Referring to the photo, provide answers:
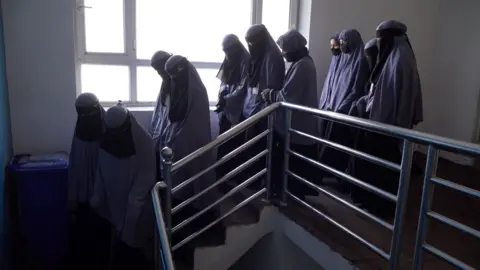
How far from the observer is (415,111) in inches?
106

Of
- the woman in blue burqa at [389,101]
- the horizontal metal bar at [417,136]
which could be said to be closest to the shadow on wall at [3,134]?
the horizontal metal bar at [417,136]

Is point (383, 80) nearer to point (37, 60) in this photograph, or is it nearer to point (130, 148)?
point (130, 148)

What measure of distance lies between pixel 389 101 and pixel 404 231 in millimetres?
753

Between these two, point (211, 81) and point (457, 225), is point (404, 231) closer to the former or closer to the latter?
point (457, 225)

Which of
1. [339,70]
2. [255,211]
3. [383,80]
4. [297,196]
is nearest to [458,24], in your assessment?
[339,70]

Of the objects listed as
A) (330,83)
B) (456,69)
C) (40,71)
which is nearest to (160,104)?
(40,71)

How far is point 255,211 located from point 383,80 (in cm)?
114

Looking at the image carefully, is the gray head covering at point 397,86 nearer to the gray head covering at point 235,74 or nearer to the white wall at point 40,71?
the gray head covering at point 235,74

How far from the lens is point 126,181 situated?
8.43 ft

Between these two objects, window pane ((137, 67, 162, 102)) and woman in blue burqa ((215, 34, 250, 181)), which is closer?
woman in blue burqa ((215, 34, 250, 181))

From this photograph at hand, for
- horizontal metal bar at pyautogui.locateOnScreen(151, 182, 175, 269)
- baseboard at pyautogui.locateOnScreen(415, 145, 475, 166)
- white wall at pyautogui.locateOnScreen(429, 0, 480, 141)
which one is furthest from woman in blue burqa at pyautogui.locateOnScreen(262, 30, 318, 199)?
white wall at pyautogui.locateOnScreen(429, 0, 480, 141)

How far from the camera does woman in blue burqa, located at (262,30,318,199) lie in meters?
2.65

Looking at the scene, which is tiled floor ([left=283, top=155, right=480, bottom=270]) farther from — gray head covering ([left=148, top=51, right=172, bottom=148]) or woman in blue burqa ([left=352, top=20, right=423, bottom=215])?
gray head covering ([left=148, top=51, right=172, bottom=148])

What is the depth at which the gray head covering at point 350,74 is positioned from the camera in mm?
2936
